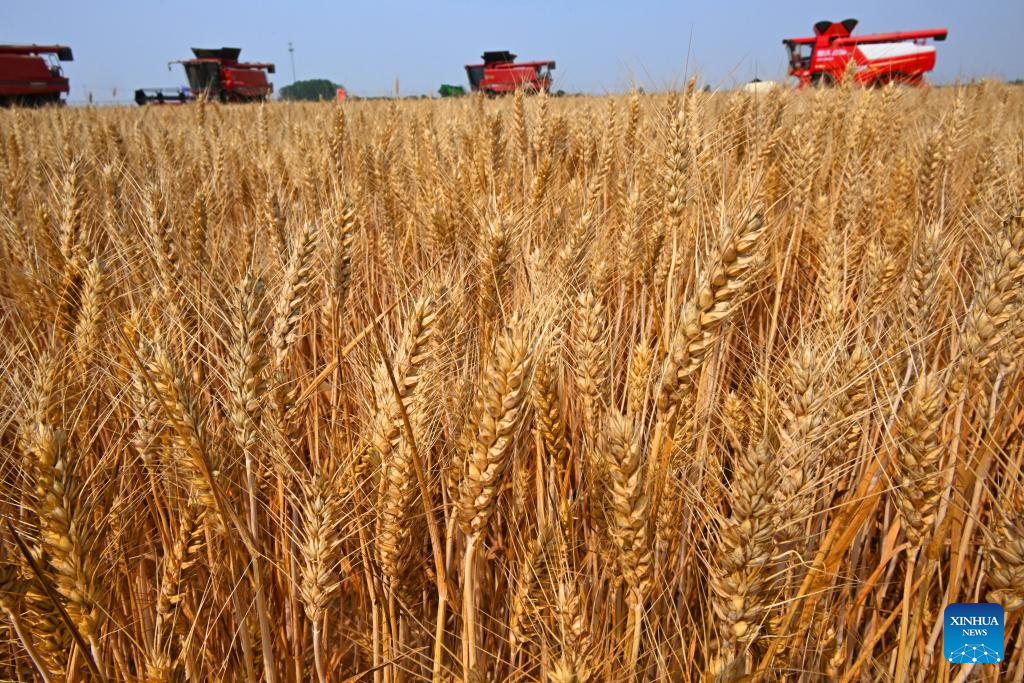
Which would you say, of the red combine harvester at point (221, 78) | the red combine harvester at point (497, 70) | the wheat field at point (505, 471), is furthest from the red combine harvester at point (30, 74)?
the wheat field at point (505, 471)

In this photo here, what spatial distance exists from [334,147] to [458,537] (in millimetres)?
2467

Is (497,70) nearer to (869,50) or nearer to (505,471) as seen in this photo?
(869,50)

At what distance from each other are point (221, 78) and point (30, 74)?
5.57 m

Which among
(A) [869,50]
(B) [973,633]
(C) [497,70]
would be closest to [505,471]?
(B) [973,633]

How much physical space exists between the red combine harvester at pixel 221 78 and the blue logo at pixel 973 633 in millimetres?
20897

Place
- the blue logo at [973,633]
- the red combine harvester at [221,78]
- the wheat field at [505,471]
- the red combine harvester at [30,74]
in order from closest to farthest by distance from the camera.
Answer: the wheat field at [505,471] < the blue logo at [973,633] < the red combine harvester at [30,74] < the red combine harvester at [221,78]

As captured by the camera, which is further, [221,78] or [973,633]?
[221,78]

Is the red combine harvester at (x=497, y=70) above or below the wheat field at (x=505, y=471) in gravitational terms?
above

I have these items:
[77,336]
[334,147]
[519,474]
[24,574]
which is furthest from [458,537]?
[334,147]

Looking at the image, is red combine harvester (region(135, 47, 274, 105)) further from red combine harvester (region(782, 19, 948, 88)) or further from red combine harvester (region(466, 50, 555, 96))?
red combine harvester (region(782, 19, 948, 88))

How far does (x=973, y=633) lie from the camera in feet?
3.58

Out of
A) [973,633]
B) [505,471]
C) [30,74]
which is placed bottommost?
[973,633]

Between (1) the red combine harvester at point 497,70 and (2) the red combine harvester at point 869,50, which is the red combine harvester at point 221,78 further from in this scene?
(2) the red combine harvester at point 869,50

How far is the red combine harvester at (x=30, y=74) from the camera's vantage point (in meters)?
14.9
